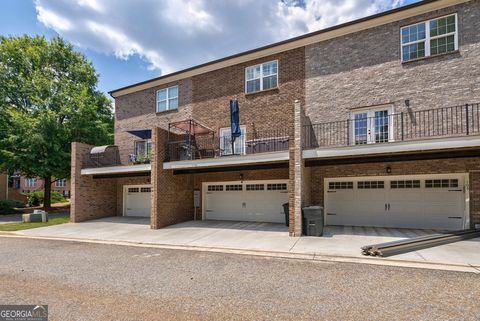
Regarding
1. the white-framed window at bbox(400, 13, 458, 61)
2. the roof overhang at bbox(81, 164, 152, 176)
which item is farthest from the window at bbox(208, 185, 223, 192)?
the white-framed window at bbox(400, 13, 458, 61)

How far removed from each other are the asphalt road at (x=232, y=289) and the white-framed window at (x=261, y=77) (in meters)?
9.07

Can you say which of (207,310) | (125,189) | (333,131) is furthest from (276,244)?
(125,189)

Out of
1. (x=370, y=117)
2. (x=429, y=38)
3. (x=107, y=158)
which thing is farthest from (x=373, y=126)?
(x=107, y=158)

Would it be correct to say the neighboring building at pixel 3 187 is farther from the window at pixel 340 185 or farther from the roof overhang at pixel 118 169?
the window at pixel 340 185

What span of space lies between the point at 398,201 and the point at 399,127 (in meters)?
3.04

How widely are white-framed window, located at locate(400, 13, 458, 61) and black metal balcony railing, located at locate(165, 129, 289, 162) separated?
6036mm

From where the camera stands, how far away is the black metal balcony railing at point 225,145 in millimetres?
12289

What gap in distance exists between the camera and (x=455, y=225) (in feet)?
32.3

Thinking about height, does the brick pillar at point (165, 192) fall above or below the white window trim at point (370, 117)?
below

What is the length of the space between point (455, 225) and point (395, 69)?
6555 millimetres

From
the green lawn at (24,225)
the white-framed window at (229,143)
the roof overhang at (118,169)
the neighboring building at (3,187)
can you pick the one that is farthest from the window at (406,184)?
the neighboring building at (3,187)

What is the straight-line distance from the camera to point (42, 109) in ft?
59.8

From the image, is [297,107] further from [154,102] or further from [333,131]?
[154,102]

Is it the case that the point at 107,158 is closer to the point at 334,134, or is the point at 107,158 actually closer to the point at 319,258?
the point at 334,134
